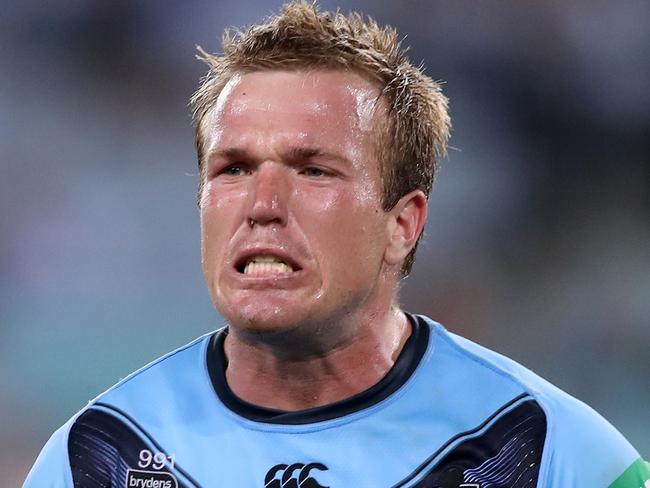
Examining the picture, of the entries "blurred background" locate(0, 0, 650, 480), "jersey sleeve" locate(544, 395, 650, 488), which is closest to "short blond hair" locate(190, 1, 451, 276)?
"jersey sleeve" locate(544, 395, 650, 488)

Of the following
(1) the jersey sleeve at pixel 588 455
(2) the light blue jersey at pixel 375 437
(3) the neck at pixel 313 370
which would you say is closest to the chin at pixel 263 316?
(3) the neck at pixel 313 370

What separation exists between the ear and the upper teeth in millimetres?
320

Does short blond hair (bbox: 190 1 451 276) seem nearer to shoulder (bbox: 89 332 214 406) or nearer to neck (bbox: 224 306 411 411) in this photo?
neck (bbox: 224 306 411 411)

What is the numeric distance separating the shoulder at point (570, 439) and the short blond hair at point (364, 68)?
1.31 ft

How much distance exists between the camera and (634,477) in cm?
247

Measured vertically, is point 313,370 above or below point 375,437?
above

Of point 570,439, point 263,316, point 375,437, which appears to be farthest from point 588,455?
point 263,316

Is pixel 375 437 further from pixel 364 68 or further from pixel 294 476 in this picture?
pixel 364 68

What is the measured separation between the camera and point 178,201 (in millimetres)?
5707

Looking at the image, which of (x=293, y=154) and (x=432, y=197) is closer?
(x=293, y=154)

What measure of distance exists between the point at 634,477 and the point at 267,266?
95cm

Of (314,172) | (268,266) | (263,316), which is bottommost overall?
(263,316)

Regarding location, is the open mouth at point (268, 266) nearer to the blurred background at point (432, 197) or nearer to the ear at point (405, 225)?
the ear at point (405, 225)

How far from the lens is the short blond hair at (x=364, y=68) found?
8.51 feet
